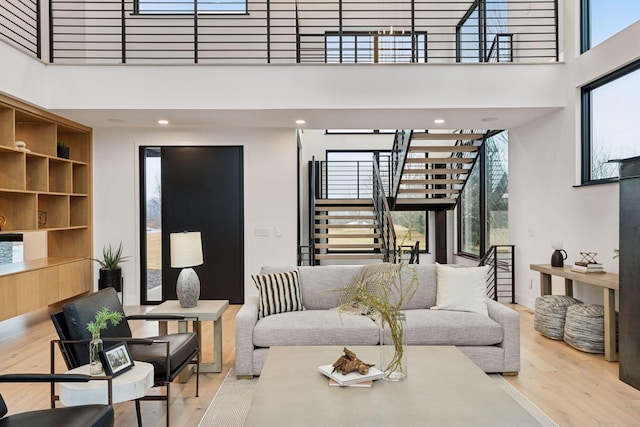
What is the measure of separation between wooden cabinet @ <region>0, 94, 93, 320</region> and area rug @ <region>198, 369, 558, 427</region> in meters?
2.78

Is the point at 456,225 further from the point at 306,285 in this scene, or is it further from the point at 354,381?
the point at 354,381

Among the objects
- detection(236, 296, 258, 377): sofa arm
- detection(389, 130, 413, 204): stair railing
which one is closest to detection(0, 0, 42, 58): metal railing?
detection(236, 296, 258, 377): sofa arm

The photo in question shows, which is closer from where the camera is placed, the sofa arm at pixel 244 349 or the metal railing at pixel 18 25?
the sofa arm at pixel 244 349

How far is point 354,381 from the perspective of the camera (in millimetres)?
2420

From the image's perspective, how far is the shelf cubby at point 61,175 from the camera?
6.37 m

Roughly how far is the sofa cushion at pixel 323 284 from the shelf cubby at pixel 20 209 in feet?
11.4

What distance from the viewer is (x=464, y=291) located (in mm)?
4090

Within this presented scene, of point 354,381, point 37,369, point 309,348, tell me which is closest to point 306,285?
point 309,348

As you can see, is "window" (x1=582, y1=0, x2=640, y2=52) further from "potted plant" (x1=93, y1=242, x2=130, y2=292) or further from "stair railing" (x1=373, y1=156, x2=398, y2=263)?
"potted plant" (x1=93, y1=242, x2=130, y2=292)

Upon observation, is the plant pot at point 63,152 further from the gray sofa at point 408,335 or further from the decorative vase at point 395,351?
the decorative vase at point 395,351

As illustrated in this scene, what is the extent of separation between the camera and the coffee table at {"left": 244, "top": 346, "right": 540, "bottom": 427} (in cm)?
204

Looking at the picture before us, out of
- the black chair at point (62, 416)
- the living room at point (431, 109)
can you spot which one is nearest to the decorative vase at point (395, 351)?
the black chair at point (62, 416)

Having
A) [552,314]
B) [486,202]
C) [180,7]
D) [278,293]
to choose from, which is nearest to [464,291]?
[552,314]

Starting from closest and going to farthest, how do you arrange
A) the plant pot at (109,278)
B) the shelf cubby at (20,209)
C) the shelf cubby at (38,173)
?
the shelf cubby at (20,209)
the shelf cubby at (38,173)
the plant pot at (109,278)
